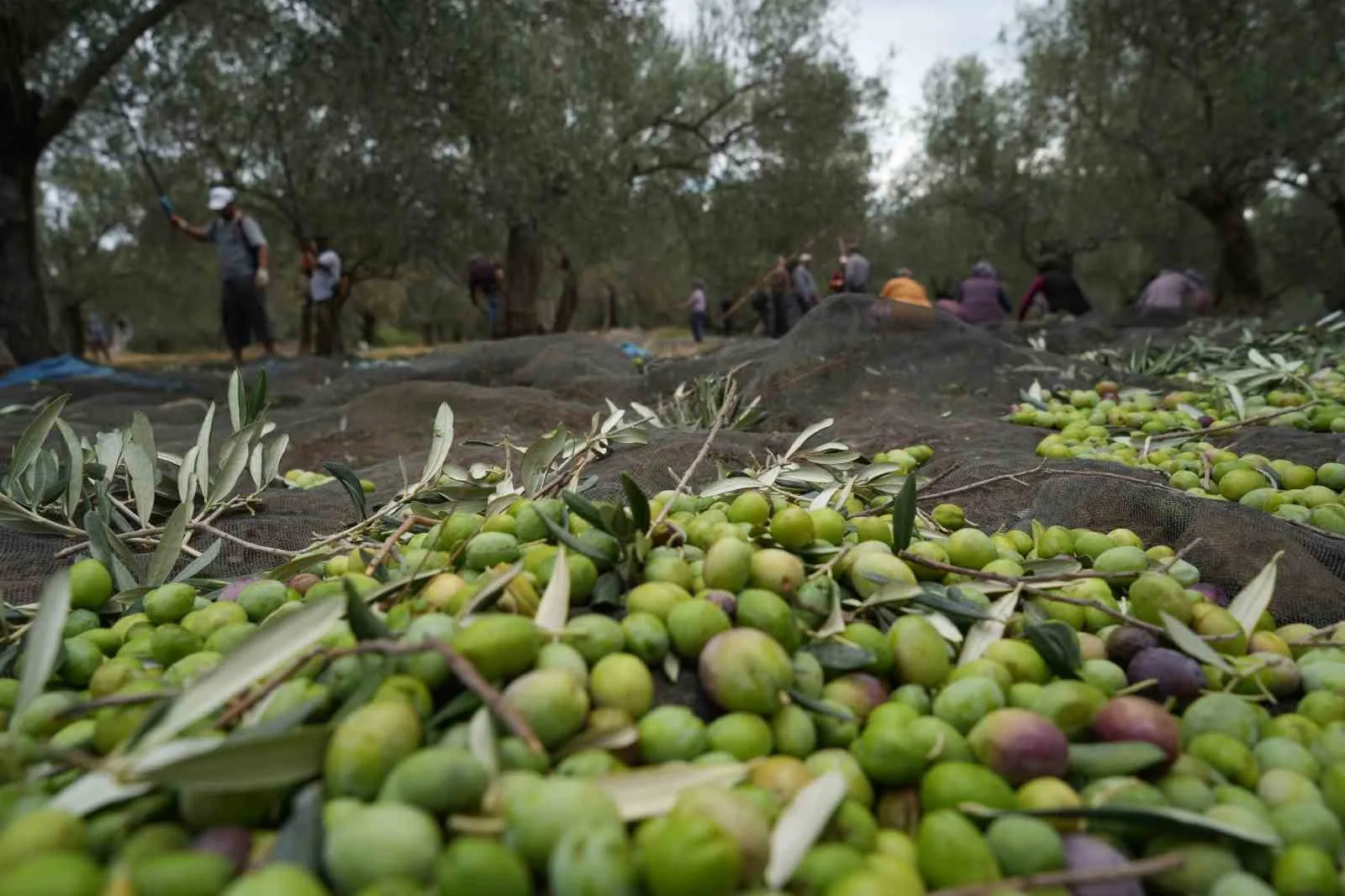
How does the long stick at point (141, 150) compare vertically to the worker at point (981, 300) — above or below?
above

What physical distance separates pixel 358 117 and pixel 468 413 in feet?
18.5

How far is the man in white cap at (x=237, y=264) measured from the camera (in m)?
8.90

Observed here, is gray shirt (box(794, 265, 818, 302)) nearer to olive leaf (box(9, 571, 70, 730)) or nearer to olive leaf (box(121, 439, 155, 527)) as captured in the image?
olive leaf (box(121, 439, 155, 527))

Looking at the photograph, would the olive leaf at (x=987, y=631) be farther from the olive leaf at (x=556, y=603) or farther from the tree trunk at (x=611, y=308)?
the tree trunk at (x=611, y=308)

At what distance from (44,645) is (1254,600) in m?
2.02

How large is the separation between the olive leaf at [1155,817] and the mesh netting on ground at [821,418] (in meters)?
0.99

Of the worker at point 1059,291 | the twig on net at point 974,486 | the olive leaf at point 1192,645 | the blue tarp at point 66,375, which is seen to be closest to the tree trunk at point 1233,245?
the worker at point 1059,291

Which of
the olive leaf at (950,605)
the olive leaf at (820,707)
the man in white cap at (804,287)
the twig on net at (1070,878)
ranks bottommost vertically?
the twig on net at (1070,878)

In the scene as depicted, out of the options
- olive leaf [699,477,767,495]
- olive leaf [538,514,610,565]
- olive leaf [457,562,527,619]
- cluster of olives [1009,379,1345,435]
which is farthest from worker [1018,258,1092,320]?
olive leaf [457,562,527,619]

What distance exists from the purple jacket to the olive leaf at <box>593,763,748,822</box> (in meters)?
11.9

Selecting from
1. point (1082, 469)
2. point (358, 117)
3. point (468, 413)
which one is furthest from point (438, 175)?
point (1082, 469)

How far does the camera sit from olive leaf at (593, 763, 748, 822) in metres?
0.90

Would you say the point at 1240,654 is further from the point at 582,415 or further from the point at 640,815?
the point at 582,415

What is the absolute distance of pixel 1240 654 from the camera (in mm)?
1391
